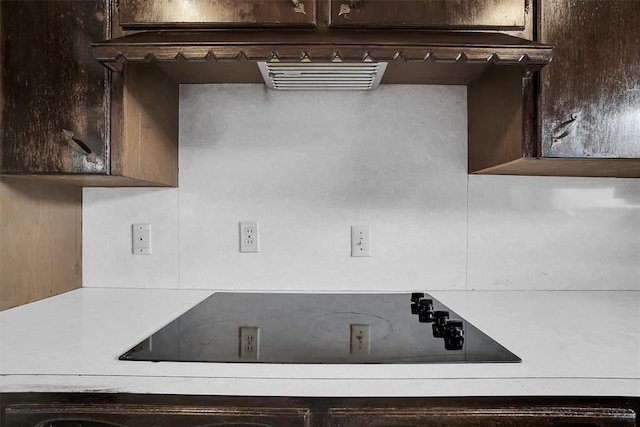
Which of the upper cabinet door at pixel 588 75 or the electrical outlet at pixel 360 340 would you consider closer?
the electrical outlet at pixel 360 340

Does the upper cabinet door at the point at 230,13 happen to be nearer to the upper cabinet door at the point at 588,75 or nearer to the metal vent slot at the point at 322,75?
the metal vent slot at the point at 322,75

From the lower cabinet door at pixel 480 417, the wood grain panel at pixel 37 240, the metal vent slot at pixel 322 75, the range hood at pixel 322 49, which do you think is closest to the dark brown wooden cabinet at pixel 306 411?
the lower cabinet door at pixel 480 417

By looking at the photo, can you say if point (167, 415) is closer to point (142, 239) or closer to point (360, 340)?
point (360, 340)

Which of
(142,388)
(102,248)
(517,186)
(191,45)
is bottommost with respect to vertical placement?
(142,388)

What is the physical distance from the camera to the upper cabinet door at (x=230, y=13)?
1013 mm

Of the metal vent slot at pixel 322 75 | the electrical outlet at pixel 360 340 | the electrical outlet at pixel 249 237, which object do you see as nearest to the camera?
the electrical outlet at pixel 360 340

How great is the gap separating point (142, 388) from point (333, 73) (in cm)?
84

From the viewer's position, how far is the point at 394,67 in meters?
1.25

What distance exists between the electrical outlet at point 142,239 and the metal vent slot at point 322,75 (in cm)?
60

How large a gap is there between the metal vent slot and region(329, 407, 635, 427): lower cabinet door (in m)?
0.77

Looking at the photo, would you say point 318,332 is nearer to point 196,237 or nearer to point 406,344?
point 406,344

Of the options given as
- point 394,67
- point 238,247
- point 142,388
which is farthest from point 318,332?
point 394,67

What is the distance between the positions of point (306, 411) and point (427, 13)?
87 centimetres

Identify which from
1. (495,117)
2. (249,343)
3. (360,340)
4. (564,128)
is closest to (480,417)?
(360,340)
